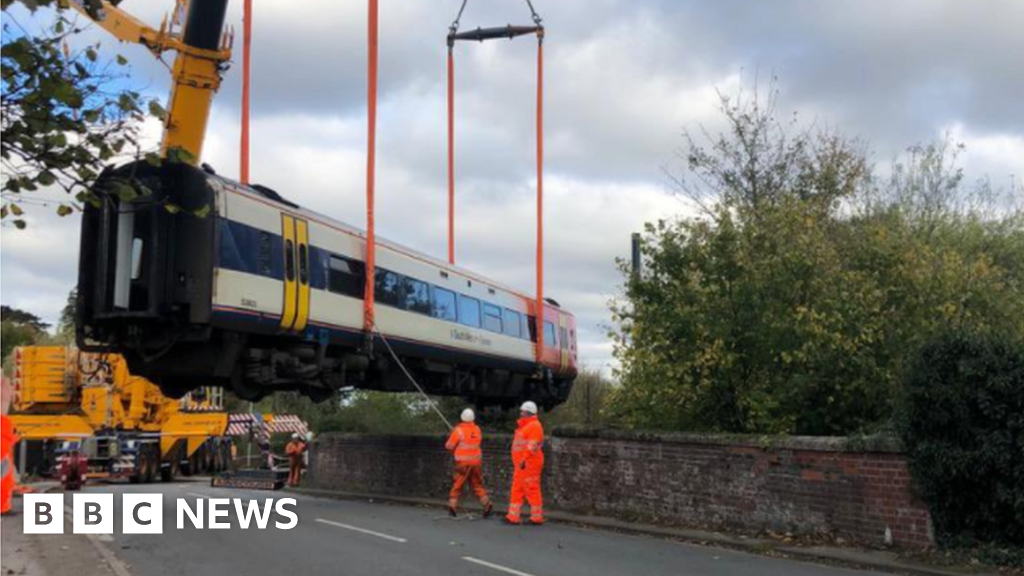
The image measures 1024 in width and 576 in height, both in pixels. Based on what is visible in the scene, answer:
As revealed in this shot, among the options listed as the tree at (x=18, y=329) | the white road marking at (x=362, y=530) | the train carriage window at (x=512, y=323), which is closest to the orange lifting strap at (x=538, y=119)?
the train carriage window at (x=512, y=323)

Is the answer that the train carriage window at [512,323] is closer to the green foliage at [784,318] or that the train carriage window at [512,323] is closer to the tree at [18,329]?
the green foliage at [784,318]

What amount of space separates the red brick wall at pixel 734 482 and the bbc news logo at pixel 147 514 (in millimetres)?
4037

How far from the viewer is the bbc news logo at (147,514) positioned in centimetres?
1387

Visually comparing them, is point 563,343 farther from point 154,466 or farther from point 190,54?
point 190,54

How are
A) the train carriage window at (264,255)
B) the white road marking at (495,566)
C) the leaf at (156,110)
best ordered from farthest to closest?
the train carriage window at (264,255)
the white road marking at (495,566)
the leaf at (156,110)

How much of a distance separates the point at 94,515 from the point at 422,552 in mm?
7079

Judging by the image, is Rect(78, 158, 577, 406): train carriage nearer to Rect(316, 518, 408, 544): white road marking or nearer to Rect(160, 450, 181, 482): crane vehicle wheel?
Rect(316, 518, 408, 544): white road marking

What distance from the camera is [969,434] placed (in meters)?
10.5

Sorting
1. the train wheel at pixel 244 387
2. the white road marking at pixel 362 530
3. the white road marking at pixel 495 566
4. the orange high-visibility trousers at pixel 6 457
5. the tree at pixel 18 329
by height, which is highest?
the tree at pixel 18 329

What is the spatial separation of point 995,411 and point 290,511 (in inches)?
438

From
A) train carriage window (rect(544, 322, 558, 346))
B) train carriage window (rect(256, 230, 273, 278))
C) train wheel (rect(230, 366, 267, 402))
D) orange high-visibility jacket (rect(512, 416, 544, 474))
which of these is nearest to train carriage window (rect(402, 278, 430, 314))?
train wheel (rect(230, 366, 267, 402))

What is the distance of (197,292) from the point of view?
43.1 feet

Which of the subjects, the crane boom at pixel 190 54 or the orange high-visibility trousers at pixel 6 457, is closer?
the orange high-visibility trousers at pixel 6 457

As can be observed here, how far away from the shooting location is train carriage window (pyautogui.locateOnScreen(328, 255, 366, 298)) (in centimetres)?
1577
